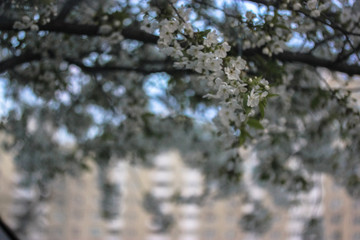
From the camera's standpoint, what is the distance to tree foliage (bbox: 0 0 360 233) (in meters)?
1.08

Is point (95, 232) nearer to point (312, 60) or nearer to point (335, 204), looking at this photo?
point (335, 204)

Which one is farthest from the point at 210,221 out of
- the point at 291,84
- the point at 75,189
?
the point at 291,84

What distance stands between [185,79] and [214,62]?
20.8 inches

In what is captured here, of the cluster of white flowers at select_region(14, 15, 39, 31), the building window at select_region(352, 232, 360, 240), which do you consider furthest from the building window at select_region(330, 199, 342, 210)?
the cluster of white flowers at select_region(14, 15, 39, 31)

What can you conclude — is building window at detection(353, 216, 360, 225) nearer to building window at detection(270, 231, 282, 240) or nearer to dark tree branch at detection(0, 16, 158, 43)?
building window at detection(270, 231, 282, 240)

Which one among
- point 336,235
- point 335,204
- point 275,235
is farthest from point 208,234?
point 335,204

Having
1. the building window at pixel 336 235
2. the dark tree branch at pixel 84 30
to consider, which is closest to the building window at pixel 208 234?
the building window at pixel 336 235

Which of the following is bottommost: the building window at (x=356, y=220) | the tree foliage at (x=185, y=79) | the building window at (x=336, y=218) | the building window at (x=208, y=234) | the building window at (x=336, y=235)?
the building window at (x=208, y=234)

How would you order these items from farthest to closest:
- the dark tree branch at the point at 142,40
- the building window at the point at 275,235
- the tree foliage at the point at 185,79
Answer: the building window at the point at 275,235, the dark tree branch at the point at 142,40, the tree foliage at the point at 185,79

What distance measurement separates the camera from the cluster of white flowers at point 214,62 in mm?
947

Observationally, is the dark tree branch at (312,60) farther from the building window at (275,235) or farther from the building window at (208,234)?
the building window at (208,234)

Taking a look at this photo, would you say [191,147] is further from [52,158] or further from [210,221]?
[210,221]

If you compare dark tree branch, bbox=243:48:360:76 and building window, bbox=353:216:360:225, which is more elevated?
dark tree branch, bbox=243:48:360:76

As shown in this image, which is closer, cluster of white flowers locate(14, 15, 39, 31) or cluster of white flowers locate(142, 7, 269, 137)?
cluster of white flowers locate(142, 7, 269, 137)
